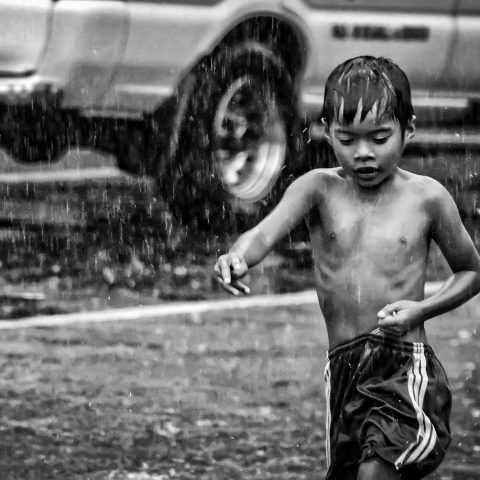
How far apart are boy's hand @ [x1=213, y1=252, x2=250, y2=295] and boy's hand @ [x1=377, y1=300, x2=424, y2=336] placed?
361 millimetres

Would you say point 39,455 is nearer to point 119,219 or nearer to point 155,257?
point 155,257

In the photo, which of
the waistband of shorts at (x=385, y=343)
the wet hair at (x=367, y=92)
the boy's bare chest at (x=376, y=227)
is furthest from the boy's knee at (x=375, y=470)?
the wet hair at (x=367, y=92)

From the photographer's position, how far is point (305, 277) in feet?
29.2

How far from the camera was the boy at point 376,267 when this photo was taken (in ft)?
12.7

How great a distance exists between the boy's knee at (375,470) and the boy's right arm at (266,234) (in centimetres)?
52

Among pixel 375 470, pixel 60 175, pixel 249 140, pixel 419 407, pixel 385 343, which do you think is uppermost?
pixel 385 343

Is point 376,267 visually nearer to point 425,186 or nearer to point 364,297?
point 364,297

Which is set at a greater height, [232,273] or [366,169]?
[366,169]

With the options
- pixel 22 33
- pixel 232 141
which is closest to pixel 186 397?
pixel 22 33

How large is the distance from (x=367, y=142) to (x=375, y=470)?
756mm

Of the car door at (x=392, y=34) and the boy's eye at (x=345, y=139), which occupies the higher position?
the boy's eye at (x=345, y=139)

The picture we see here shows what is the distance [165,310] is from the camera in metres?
7.96

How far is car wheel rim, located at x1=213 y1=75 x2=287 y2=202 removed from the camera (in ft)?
32.1

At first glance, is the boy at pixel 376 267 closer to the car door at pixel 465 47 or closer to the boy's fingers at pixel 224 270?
the boy's fingers at pixel 224 270
